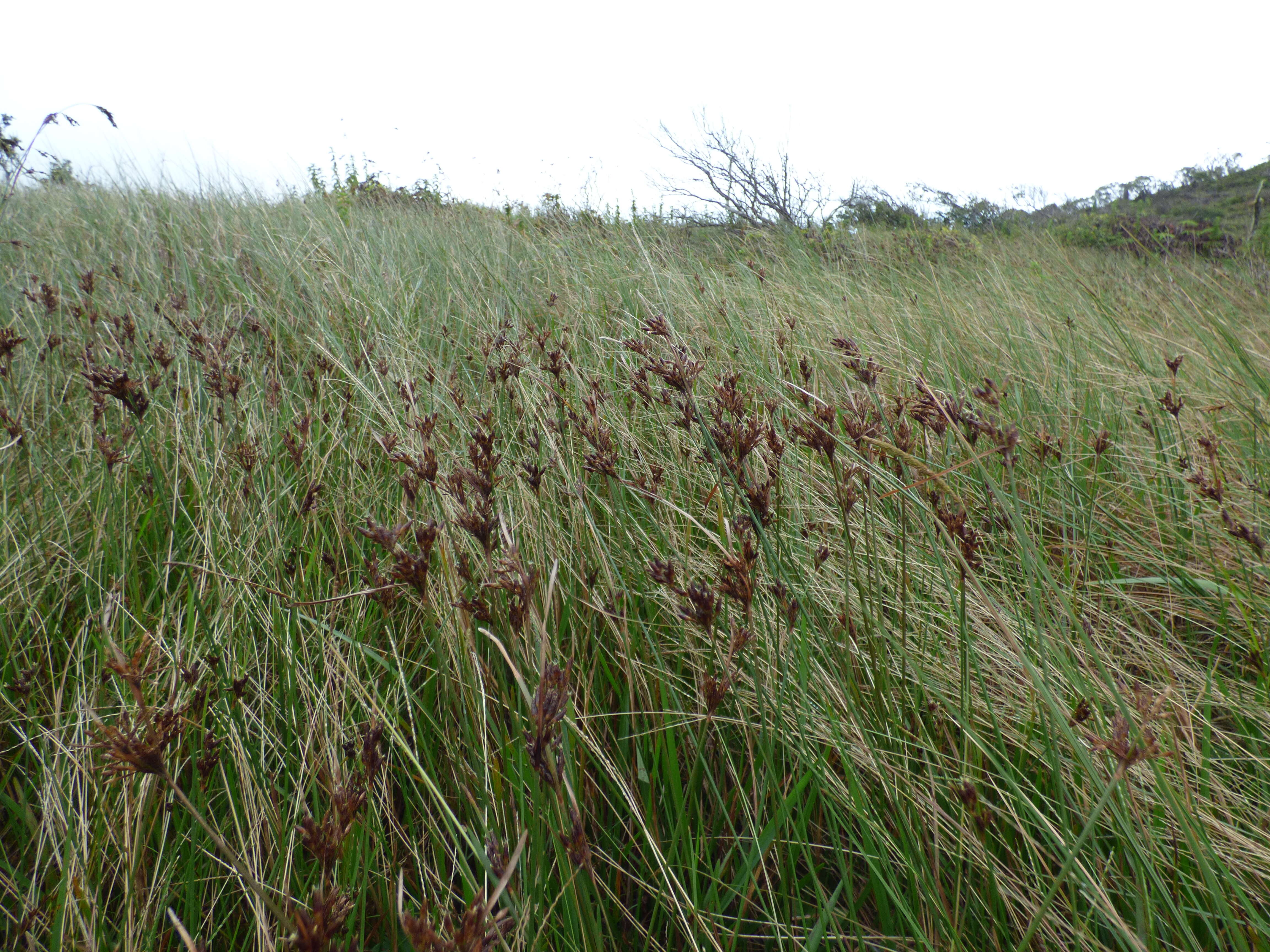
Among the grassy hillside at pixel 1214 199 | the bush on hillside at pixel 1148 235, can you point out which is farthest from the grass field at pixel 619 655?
the grassy hillside at pixel 1214 199

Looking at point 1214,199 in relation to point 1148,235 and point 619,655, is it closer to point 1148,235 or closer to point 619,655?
point 1148,235

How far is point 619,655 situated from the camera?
1.43m

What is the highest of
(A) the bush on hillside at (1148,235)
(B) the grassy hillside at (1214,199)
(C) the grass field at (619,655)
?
(B) the grassy hillside at (1214,199)

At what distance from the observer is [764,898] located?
44.5 inches

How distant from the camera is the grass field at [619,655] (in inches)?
36.6

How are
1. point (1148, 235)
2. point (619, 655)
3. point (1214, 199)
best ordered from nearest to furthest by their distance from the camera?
point (619, 655), point (1148, 235), point (1214, 199)

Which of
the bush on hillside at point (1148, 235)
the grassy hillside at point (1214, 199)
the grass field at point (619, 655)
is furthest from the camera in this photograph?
the grassy hillside at point (1214, 199)

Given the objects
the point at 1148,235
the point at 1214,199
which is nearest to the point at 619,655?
the point at 1148,235

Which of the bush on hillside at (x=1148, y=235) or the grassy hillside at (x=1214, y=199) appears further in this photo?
the grassy hillside at (x=1214, y=199)

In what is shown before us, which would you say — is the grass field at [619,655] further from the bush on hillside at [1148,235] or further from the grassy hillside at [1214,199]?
the grassy hillside at [1214,199]

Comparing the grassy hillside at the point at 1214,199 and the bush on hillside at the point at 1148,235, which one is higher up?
the grassy hillside at the point at 1214,199

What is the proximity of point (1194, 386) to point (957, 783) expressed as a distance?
2.90m

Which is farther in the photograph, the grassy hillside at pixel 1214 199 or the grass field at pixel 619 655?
the grassy hillside at pixel 1214 199

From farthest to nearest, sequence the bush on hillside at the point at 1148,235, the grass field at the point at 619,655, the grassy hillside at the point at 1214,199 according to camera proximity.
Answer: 1. the grassy hillside at the point at 1214,199
2. the bush on hillside at the point at 1148,235
3. the grass field at the point at 619,655
